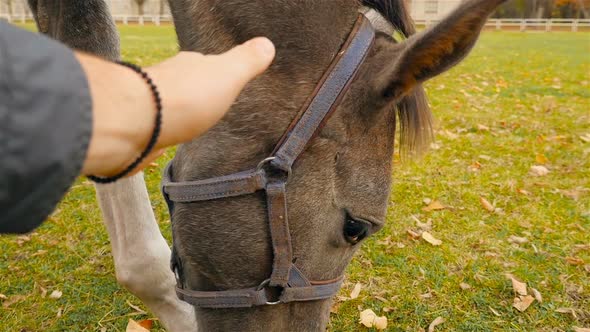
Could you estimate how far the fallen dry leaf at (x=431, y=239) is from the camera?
3.91 meters

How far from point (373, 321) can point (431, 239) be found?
114cm

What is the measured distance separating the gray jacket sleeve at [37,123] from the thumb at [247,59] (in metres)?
0.39

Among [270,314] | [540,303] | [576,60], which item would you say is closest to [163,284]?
[270,314]

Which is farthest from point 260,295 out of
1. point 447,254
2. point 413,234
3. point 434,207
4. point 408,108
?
point 434,207

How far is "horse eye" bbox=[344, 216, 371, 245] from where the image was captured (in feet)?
6.42

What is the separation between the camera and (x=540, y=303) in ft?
10.6

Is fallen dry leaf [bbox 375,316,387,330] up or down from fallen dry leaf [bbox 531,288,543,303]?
up

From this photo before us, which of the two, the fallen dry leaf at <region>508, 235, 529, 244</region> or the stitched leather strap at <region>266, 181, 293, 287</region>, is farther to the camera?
the fallen dry leaf at <region>508, 235, 529, 244</region>

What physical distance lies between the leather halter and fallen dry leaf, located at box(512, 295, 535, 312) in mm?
1774

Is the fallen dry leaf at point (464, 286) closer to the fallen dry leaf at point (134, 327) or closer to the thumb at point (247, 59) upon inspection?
the fallen dry leaf at point (134, 327)

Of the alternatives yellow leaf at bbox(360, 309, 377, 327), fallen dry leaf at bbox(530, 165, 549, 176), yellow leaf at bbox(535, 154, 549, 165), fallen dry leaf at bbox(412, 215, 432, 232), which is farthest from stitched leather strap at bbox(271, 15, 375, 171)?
yellow leaf at bbox(535, 154, 549, 165)

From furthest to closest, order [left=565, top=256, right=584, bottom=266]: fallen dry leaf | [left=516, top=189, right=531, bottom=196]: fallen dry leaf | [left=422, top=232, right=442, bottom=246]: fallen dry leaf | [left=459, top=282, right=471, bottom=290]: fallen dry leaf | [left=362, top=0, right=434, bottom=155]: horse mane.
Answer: [left=516, top=189, right=531, bottom=196]: fallen dry leaf → [left=422, top=232, right=442, bottom=246]: fallen dry leaf → [left=565, top=256, right=584, bottom=266]: fallen dry leaf → [left=459, top=282, right=471, bottom=290]: fallen dry leaf → [left=362, top=0, right=434, bottom=155]: horse mane

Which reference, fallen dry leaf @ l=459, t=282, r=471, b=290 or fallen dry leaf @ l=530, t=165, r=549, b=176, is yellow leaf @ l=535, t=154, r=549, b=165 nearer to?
fallen dry leaf @ l=530, t=165, r=549, b=176

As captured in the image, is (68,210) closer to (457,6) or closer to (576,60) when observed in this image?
(457,6)
